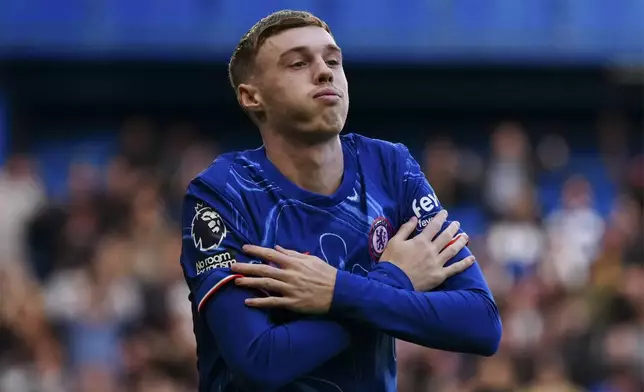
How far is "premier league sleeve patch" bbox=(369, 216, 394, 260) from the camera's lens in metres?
4.34

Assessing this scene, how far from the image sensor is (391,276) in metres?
4.24

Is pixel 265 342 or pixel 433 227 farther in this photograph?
pixel 433 227

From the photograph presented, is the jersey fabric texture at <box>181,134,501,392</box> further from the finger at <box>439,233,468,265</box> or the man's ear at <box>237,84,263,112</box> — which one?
the man's ear at <box>237,84,263,112</box>

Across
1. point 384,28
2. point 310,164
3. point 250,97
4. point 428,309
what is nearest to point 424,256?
point 428,309

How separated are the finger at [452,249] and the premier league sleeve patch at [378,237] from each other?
18 centimetres

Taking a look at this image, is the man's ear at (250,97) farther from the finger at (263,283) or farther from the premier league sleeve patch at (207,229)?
the finger at (263,283)

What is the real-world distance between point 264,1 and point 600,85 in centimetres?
427

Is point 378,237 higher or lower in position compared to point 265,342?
higher

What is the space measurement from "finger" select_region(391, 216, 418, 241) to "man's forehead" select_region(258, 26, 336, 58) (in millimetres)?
595

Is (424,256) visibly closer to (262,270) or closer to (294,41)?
(262,270)

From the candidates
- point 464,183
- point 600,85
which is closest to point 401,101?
point 600,85

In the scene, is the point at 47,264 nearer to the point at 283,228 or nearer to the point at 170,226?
the point at 170,226

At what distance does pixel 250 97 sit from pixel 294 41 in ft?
0.77

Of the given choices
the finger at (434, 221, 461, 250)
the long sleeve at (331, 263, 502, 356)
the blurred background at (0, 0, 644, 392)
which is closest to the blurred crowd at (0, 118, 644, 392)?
the blurred background at (0, 0, 644, 392)
